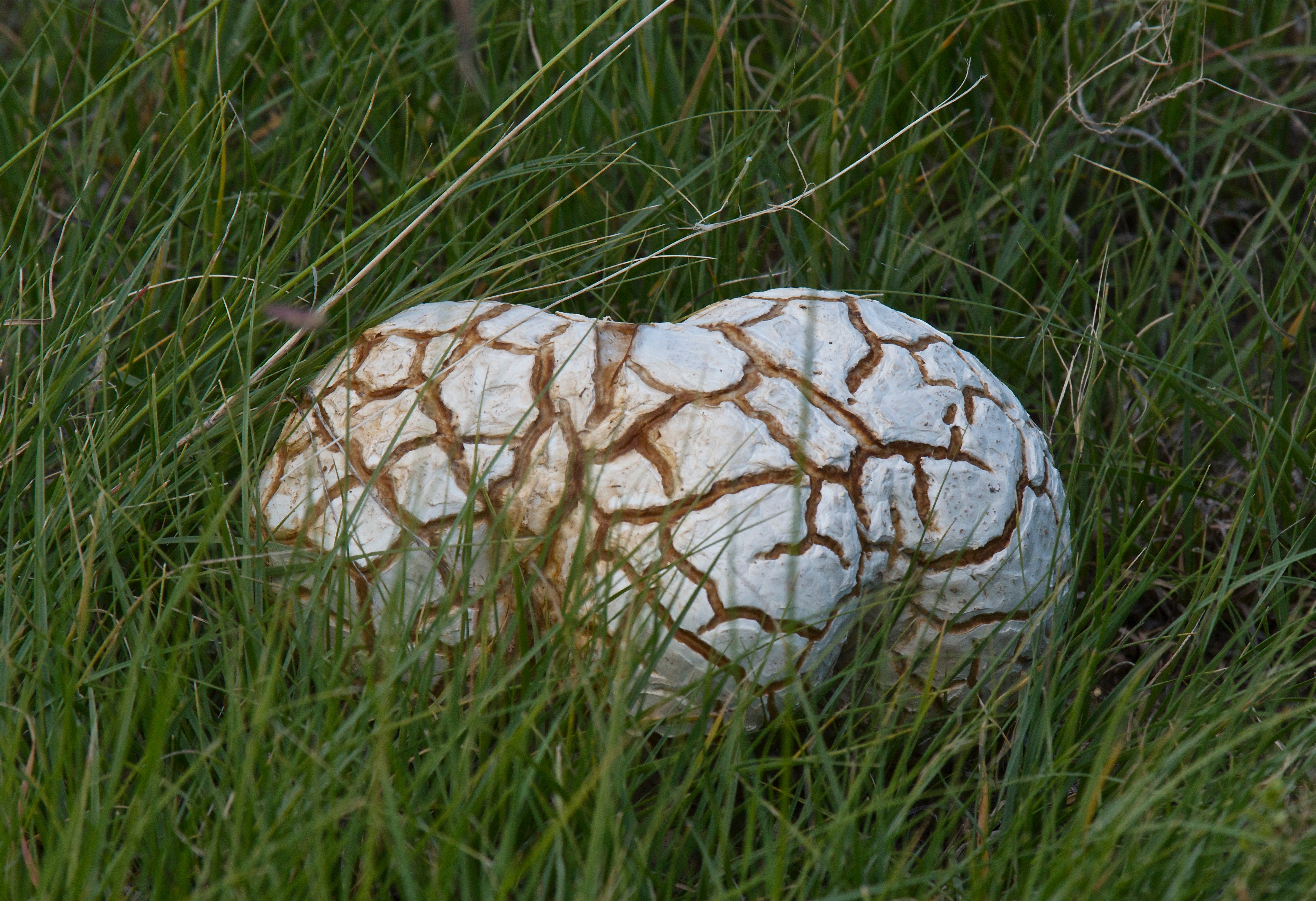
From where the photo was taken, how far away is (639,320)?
6.81 feet

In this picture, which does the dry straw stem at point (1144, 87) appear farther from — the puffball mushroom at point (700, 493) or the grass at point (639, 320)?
the puffball mushroom at point (700, 493)

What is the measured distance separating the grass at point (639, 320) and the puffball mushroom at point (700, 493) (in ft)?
0.26

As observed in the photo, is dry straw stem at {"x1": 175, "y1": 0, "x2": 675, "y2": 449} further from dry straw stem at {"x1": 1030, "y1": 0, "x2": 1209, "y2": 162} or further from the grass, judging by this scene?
dry straw stem at {"x1": 1030, "y1": 0, "x2": 1209, "y2": 162}

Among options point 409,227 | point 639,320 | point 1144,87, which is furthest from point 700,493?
point 1144,87

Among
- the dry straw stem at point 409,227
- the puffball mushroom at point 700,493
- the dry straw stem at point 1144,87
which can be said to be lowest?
the puffball mushroom at point 700,493

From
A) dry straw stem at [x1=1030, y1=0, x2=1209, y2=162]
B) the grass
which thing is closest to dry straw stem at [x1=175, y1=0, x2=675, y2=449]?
the grass

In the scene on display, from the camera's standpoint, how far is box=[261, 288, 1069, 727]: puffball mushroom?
4.53ft

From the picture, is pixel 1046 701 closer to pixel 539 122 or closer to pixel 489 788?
pixel 489 788

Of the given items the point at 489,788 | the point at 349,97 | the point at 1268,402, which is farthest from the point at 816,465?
the point at 349,97

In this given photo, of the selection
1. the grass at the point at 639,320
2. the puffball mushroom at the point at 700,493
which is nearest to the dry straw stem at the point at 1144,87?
the grass at the point at 639,320

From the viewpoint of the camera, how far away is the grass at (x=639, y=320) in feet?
3.94

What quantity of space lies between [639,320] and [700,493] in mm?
731

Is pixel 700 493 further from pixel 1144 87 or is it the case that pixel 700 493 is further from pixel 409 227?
pixel 1144 87

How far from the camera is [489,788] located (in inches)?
46.6
